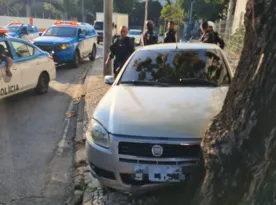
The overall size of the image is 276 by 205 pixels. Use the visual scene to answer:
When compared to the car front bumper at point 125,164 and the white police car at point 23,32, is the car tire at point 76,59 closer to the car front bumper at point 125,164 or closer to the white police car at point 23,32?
the white police car at point 23,32

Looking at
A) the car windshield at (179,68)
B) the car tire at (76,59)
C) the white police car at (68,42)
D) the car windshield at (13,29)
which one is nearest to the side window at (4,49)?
the car windshield at (179,68)

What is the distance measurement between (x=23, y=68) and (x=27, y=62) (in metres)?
0.26

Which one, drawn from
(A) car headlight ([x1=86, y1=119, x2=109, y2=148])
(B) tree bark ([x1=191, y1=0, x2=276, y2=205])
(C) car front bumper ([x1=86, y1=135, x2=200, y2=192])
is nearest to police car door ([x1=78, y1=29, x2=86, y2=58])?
(A) car headlight ([x1=86, y1=119, x2=109, y2=148])

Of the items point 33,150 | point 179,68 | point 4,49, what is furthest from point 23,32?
point 179,68

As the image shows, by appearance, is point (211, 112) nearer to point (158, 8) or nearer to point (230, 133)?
point (230, 133)

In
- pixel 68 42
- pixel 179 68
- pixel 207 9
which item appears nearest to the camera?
pixel 179 68

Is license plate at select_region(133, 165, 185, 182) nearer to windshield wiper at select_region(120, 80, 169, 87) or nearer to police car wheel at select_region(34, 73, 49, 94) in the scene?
windshield wiper at select_region(120, 80, 169, 87)

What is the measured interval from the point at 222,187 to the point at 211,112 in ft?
3.73

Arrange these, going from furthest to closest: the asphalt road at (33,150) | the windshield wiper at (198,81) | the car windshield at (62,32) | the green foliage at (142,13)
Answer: the green foliage at (142,13) < the car windshield at (62,32) < the windshield wiper at (198,81) < the asphalt road at (33,150)

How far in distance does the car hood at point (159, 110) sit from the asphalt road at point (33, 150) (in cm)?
119

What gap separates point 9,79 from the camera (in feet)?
24.4

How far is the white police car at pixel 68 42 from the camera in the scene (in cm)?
1378

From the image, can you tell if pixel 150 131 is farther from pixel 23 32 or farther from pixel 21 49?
pixel 23 32

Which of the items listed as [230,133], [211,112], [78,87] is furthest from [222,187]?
[78,87]
